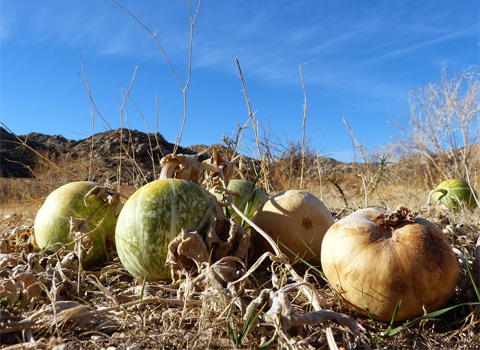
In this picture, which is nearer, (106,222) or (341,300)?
(341,300)

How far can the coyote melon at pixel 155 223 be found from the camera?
1998mm

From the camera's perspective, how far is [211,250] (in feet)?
6.40

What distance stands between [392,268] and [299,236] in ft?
2.55

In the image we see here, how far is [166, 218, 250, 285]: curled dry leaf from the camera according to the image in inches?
72.6

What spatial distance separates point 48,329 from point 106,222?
1136 millimetres

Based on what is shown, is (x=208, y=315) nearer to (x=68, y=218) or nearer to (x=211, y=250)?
(x=211, y=250)

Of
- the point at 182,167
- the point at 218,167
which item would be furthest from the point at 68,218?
the point at 218,167

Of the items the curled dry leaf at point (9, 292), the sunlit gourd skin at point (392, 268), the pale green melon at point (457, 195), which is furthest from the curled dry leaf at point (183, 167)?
the pale green melon at point (457, 195)

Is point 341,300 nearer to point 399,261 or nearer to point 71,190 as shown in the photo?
point 399,261

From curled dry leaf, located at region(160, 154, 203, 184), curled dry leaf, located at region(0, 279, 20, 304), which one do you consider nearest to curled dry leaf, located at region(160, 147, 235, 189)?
curled dry leaf, located at region(160, 154, 203, 184)

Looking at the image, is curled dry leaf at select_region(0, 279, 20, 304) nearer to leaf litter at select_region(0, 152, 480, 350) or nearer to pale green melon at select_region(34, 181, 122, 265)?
leaf litter at select_region(0, 152, 480, 350)

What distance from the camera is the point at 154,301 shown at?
66.6 inches

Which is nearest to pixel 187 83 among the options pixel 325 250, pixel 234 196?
pixel 234 196

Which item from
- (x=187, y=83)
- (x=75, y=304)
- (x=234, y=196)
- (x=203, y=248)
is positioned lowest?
(x=75, y=304)
